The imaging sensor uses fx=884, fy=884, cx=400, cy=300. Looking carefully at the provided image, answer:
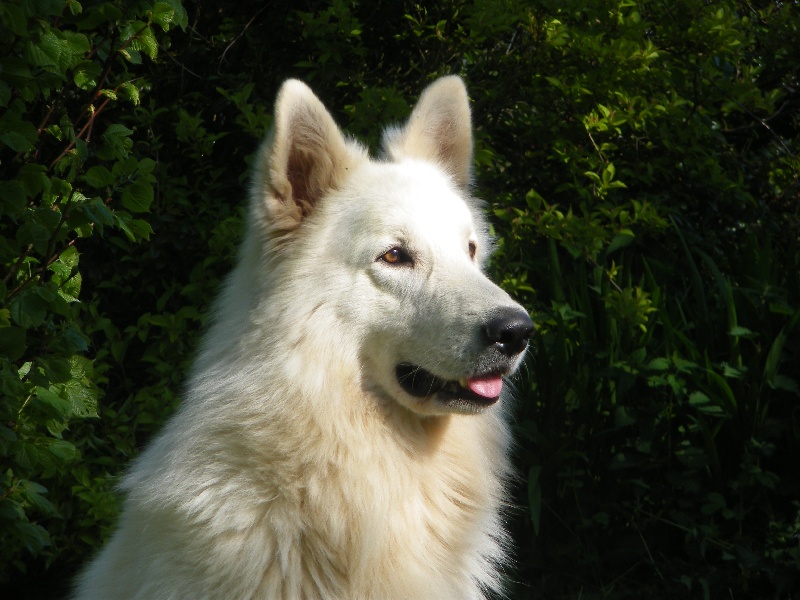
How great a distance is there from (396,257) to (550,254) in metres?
2.27

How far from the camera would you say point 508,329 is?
256cm

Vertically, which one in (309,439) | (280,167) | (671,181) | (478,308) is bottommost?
(671,181)

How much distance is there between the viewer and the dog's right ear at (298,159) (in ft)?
8.99

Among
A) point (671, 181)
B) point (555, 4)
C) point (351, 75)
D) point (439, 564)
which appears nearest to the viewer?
point (439, 564)

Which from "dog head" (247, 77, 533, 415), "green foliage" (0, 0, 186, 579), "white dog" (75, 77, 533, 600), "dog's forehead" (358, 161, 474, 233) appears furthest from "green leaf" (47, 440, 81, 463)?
"dog's forehead" (358, 161, 474, 233)

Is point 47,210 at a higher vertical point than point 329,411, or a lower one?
higher

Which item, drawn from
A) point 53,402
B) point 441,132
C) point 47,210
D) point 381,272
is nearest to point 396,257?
point 381,272

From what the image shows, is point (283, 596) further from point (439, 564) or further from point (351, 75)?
point (351, 75)

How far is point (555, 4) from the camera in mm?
4723

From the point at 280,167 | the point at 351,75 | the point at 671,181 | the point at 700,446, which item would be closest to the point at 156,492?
the point at 280,167

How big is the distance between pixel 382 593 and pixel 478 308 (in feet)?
2.91

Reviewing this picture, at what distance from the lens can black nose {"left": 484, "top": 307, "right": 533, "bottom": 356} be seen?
2561mm

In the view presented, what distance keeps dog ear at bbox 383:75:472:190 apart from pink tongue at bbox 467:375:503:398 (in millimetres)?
997

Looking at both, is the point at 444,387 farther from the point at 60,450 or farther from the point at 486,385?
the point at 60,450
